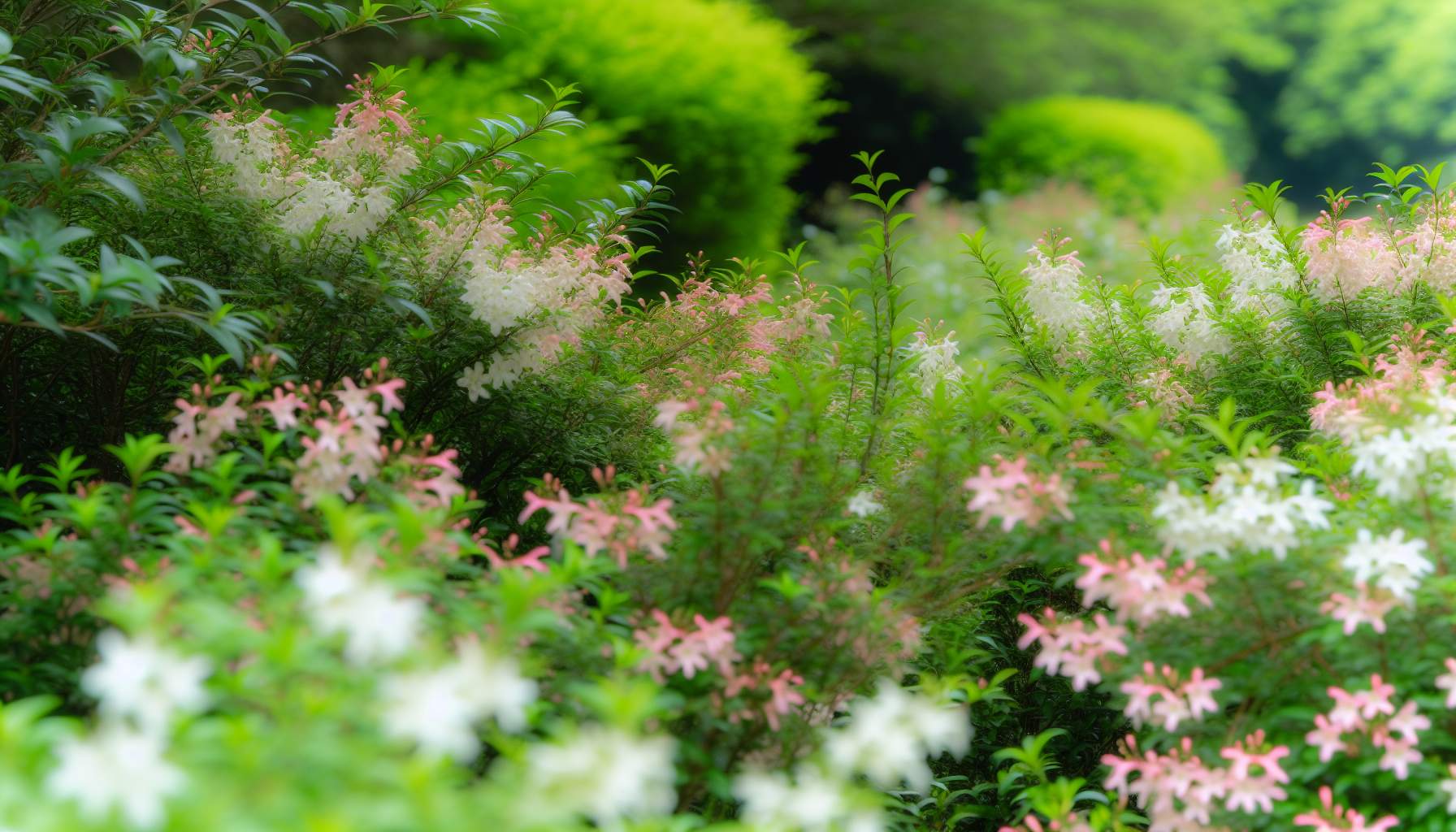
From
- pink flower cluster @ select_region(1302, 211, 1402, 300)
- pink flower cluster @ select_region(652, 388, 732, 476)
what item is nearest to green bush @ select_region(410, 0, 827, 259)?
pink flower cluster @ select_region(1302, 211, 1402, 300)

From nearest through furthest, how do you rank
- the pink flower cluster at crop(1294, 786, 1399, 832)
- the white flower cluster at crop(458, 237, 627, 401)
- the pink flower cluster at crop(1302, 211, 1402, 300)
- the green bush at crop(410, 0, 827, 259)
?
the pink flower cluster at crop(1294, 786, 1399, 832), the white flower cluster at crop(458, 237, 627, 401), the pink flower cluster at crop(1302, 211, 1402, 300), the green bush at crop(410, 0, 827, 259)

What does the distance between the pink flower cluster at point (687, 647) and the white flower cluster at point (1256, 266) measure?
1823 mm

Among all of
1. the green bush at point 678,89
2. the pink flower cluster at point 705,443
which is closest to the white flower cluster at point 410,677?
the pink flower cluster at point 705,443

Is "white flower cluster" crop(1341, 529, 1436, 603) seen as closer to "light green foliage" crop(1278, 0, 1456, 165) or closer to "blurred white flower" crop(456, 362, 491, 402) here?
"blurred white flower" crop(456, 362, 491, 402)

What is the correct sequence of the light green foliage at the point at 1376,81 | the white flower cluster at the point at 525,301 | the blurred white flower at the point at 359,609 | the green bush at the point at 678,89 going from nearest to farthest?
the blurred white flower at the point at 359,609, the white flower cluster at the point at 525,301, the green bush at the point at 678,89, the light green foliage at the point at 1376,81

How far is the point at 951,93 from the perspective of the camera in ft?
45.1

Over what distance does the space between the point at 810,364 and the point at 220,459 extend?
4.44 ft

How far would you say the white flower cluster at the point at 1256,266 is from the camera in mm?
2916

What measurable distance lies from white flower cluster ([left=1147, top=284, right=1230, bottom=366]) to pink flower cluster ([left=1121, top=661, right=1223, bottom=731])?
1284mm

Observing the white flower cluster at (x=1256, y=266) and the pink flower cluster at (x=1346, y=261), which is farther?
the white flower cluster at (x=1256, y=266)

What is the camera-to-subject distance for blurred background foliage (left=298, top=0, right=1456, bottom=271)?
734 cm

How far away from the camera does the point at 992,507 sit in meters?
1.84

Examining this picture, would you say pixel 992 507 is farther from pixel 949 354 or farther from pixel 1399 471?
pixel 949 354

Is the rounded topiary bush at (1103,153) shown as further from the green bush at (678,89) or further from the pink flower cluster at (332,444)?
the pink flower cluster at (332,444)
